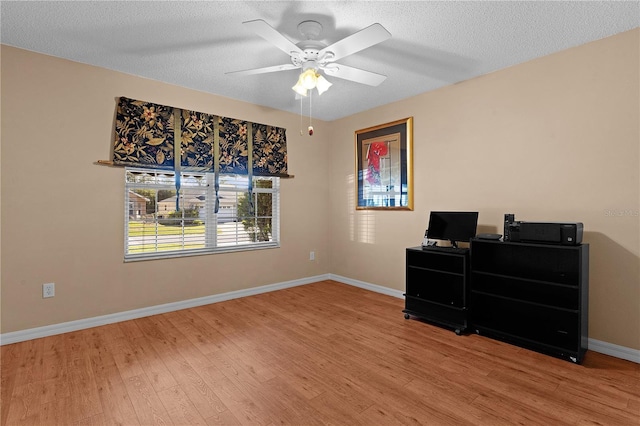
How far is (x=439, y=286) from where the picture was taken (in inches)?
136

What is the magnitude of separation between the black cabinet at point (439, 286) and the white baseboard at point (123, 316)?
1870 mm

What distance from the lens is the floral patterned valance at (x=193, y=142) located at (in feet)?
10.8

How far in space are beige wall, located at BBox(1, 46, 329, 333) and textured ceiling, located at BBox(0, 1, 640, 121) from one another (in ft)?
0.77

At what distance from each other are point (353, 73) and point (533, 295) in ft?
7.98

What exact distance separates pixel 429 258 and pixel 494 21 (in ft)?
7.02

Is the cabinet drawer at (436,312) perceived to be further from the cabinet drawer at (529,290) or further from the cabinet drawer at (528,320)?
the cabinet drawer at (529,290)

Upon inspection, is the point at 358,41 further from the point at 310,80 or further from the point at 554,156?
the point at 554,156

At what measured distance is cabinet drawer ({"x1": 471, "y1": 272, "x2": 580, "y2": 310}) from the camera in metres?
2.51

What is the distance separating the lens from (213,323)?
3193 mm

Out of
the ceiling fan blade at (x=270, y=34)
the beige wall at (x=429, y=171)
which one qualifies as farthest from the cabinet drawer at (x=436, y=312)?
the ceiling fan blade at (x=270, y=34)

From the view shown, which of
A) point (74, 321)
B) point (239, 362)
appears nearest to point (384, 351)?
point (239, 362)

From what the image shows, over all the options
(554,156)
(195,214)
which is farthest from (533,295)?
(195,214)

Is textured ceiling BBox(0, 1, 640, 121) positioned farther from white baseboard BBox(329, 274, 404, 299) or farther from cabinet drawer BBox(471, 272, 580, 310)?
white baseboard BBox(329, 274, 404, 299)

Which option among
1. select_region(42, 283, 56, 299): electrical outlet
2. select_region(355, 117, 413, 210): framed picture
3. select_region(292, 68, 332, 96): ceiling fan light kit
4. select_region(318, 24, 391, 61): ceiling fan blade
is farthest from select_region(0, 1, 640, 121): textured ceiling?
select_region(42, 283, 56, 299): electrical outlet
